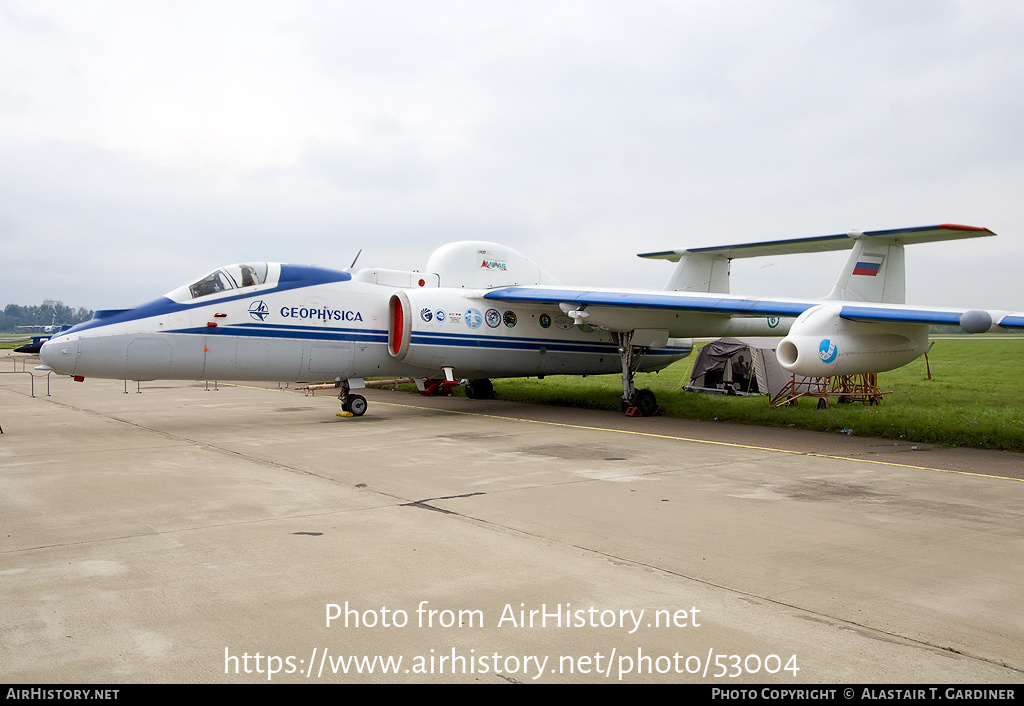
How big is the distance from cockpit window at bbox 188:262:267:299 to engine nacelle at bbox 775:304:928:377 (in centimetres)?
935

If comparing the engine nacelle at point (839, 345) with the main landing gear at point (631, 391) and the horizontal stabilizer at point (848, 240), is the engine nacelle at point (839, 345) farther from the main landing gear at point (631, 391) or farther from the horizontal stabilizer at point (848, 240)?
the main landing gear at point (631, 391)

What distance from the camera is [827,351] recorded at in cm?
1124

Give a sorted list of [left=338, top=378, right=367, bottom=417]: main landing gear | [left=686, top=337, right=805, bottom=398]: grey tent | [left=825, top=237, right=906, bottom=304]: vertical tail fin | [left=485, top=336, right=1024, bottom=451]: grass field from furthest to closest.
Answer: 1. [left=686, top=337, right=805, bottom=398]: grey tent
2. [left=338, top=378, right=367, bottom=417]: main landing gear
3. [left=825, top=237, right=906, bottom=304]: vertical tail fin
4. [left=485, top=336, right=1024, bottom=451]: grass field

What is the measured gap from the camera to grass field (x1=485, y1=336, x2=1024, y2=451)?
40.6ft

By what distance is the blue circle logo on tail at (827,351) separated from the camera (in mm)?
11203

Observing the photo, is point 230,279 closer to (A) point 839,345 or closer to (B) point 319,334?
(B) point 319,334

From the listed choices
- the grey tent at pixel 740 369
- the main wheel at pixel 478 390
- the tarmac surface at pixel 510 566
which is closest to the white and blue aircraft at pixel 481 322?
the tarmac surface at pixel 510 566

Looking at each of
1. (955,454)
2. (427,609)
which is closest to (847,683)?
(427,609)

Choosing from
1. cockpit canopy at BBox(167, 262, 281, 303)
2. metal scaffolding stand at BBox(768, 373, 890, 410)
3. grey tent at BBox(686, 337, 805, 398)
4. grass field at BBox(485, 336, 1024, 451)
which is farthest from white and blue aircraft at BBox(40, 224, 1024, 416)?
grey tent at BBox(686, 337, 805, 398)

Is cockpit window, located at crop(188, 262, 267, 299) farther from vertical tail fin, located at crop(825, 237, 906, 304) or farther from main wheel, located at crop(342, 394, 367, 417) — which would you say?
vertical tail fin, located at crop(825, 237, 906, 304)

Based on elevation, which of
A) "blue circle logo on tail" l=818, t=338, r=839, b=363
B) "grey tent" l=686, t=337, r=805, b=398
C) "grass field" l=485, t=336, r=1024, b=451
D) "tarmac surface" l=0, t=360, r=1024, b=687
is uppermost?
"blue circle logo on tail" l=818, t=338, r=839, b=363

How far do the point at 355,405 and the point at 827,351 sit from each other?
29.9 ft

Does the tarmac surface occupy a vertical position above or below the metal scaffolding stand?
below

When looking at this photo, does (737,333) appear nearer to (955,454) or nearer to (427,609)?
(955,454)
